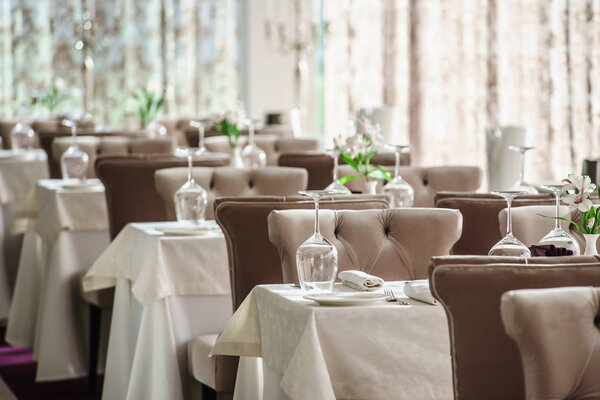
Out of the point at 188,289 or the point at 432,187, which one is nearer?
the point at 188,289

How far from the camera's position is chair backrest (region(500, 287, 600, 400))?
2158 mm

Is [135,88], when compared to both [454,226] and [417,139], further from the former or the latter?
[454,226]

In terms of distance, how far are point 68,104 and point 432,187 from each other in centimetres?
933

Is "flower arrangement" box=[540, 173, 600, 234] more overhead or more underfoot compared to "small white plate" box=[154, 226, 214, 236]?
more overhead

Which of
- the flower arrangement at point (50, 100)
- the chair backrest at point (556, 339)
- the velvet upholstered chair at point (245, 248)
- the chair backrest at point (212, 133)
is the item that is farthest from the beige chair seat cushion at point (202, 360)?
the flower arrangement at point (50, 100)

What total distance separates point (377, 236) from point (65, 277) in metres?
2.18

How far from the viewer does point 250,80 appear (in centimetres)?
1405

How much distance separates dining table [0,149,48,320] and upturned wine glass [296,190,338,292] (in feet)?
12.4

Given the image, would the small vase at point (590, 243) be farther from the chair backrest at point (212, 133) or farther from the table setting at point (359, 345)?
the chair backrest at point (212, 133)

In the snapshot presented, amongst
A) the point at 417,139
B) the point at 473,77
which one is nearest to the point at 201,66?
the point at 417,139

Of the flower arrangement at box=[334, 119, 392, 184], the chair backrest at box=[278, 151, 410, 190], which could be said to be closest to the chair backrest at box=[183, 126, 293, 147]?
→ the chair backrest at box=[278, 151, 410, 190]

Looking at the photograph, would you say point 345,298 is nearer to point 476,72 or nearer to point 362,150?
point 362,150

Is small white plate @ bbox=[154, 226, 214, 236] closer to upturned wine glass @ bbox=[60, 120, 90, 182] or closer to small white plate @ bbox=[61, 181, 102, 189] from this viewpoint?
small white plate @ bbox=[61, 181, 102, 189]

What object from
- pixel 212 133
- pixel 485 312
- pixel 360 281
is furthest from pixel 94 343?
pixel 212 133
